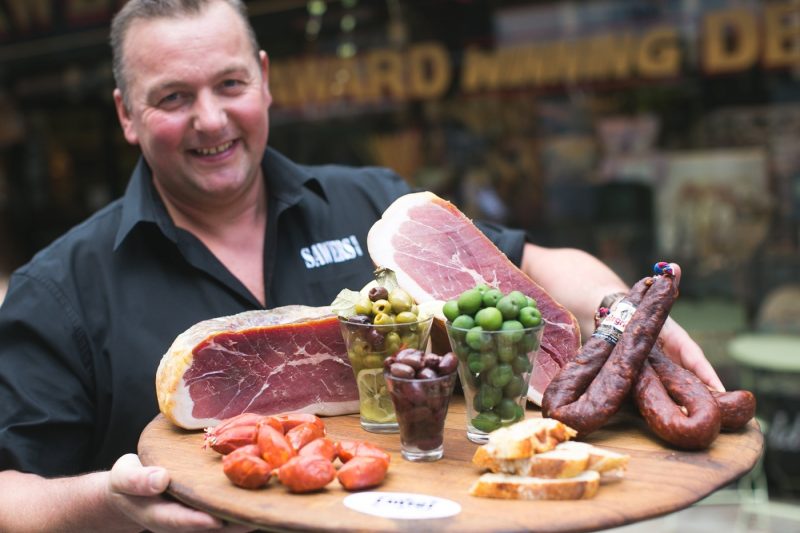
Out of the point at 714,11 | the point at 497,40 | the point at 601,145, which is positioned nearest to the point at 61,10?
the point at 497,40

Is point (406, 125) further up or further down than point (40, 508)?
further up

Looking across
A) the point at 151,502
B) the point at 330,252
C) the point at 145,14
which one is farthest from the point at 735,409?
the point at 145,14

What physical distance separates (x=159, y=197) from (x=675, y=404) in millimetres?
1764

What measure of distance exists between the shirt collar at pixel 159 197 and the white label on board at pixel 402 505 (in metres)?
1.33

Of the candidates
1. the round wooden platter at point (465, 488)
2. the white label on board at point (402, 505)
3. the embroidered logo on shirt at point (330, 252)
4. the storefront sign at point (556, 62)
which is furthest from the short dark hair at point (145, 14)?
the storefront sign at point (556, 62)

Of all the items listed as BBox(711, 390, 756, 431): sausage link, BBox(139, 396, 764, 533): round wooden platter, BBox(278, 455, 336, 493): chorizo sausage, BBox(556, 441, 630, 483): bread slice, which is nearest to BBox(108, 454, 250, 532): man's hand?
BBox(139, 396, 764, 533): round wooden platter

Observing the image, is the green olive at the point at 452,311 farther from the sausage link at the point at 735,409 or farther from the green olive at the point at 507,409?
the sausage link at the point at 735,409

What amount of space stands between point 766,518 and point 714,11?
3.17m

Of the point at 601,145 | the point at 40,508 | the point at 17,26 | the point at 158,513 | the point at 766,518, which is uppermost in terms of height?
the point at 17,26

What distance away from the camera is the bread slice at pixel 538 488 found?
167 cm

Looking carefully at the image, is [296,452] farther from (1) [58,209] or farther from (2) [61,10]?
(1) [58,209]

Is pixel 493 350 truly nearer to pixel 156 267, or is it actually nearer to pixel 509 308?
pixel 509 308

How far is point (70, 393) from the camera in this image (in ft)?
8.43

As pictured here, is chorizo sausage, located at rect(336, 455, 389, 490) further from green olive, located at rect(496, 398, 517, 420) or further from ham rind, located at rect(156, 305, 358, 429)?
ham rind, located at rect(156, 305, 358, 429)
